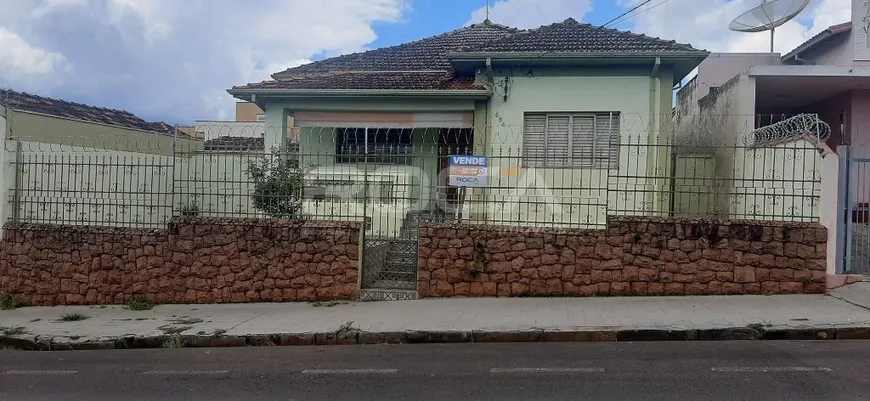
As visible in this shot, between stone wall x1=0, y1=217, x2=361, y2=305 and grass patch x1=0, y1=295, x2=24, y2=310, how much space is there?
0.31ft

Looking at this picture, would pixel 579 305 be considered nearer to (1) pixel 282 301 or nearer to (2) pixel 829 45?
(1) pixel 282 301

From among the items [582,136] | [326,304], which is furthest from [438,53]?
[326,304]

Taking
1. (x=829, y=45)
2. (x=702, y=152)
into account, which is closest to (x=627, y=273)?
(x=702, y=152)

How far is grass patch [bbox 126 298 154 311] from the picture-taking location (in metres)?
9.31

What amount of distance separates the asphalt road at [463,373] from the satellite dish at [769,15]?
35.0ft

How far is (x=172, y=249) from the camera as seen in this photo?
374 inches

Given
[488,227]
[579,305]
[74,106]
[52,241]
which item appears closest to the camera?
[579,305]

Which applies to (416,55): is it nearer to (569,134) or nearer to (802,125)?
(569,134)

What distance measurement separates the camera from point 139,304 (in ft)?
30.8

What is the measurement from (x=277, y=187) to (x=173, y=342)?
2910mm

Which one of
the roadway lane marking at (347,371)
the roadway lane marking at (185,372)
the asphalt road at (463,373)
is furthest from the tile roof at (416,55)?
the roadway lane marking at (185,372)

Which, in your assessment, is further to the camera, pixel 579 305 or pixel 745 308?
pixel 579 305

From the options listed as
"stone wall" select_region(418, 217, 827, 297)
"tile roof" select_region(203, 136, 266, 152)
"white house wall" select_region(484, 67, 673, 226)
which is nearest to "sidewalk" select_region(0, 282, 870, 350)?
"stone wall" select_region(418, 217, 827, 297)

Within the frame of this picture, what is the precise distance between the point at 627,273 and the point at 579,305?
3.15ft
